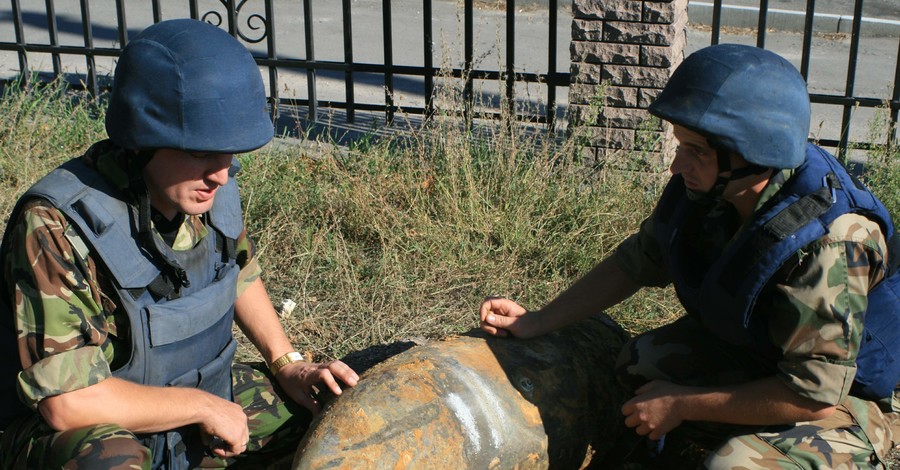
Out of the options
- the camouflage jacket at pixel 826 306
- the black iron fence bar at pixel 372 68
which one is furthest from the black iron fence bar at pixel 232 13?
the camouflage jacket at pixel 826 306

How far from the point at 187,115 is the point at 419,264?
2.09 meters

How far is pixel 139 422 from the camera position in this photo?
2.41 metres

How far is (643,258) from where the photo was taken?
287cm

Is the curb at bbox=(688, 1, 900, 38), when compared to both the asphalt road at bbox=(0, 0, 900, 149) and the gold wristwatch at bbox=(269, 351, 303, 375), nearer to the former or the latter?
the asphalt road at bbox=(0, 0, 900, 149)

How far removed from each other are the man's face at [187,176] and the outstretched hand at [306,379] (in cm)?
56

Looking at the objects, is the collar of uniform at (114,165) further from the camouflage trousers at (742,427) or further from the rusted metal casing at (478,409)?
the camouflage trousers at (742,427)

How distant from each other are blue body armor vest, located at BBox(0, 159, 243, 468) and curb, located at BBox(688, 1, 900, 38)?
961cm

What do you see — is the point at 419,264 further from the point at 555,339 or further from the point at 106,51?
the point at 106,51

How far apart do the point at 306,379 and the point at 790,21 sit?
10.2 metres

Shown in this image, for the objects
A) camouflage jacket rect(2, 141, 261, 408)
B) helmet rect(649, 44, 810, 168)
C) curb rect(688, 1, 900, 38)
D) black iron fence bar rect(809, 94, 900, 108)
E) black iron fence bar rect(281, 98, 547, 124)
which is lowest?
curb rect(688, 1, 900, 38)

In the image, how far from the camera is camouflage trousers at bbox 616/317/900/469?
2539mm

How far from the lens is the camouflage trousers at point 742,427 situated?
8.33 ft

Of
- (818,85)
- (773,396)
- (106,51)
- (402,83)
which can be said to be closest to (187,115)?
(773,396)

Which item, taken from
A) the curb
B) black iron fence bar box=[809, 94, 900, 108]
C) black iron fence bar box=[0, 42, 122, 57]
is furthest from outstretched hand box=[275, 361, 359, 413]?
the curb
